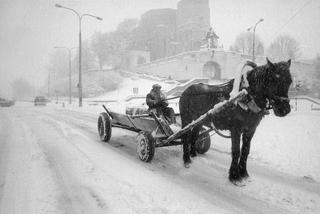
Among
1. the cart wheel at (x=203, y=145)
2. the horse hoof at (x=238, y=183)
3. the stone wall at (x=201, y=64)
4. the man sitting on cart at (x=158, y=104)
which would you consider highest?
the stone wall at (x=201, y=64)

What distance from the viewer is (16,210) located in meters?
3.56

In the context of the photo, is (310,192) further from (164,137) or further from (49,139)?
(49,139)

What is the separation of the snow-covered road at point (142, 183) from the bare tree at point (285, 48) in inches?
2530

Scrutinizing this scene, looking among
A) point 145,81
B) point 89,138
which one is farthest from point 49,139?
point 145,81

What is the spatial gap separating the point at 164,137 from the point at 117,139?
9.56 ft

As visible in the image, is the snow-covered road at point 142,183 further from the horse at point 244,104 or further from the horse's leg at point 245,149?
the horse at point 244,104

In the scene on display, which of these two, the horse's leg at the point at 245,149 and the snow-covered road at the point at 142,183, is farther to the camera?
the horse's leg at the point at 245,149

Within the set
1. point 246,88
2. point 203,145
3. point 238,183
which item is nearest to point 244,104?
point 246,88

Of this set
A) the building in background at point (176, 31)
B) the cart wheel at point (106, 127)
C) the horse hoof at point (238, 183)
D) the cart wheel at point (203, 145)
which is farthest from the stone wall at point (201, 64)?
the horse hoof at point (238, 183)

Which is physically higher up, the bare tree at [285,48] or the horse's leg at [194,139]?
the bare tree at [285,48]

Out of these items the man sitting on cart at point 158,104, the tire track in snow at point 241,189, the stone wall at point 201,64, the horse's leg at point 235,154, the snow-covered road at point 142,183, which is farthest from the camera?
the stone wall at point 201,64

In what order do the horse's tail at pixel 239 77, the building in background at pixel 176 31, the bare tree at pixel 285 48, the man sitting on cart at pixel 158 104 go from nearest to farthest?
the horse's tail at pixel 239 77
the man sitting on cart at pixel 158 104
the bare tree at pixel 285 48
the building in background at pixel 176 31

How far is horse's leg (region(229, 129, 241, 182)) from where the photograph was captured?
4.61 meters

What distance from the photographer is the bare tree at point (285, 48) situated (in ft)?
210
